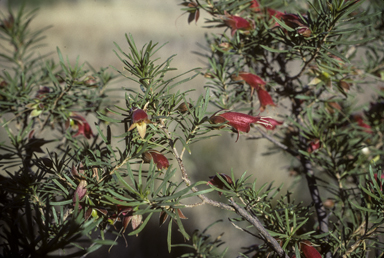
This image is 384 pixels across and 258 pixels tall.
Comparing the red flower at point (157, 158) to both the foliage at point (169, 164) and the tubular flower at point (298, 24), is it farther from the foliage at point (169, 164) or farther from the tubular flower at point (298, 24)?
the tubular flower at point (298, 24)

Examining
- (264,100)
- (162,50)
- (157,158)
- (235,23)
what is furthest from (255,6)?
(162,50)

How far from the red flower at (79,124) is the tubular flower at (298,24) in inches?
17.4

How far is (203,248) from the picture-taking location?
0.52 m

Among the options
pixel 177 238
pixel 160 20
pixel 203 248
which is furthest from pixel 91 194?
pixel 160 20

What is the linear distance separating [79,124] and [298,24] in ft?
1.54

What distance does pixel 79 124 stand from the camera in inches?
22.3

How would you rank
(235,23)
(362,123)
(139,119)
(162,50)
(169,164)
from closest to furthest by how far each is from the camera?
(139,119) → (169,164) → (235,23) → (362,123) → (162,50)

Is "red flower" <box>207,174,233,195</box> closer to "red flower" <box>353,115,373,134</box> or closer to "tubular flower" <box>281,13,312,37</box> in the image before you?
"tubular flower" <box>281,13,312,37</box>

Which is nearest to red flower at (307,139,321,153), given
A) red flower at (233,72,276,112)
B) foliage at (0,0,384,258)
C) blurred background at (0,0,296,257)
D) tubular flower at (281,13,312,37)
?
foliage at (0,0,384,258)

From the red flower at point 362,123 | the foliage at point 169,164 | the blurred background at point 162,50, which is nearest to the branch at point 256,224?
the foliage at point 169,164

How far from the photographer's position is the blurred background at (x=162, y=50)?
1546 mm

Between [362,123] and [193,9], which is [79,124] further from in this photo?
[362,123]

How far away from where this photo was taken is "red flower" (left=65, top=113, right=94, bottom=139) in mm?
551

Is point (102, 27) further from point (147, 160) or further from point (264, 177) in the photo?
point (147, 160)
